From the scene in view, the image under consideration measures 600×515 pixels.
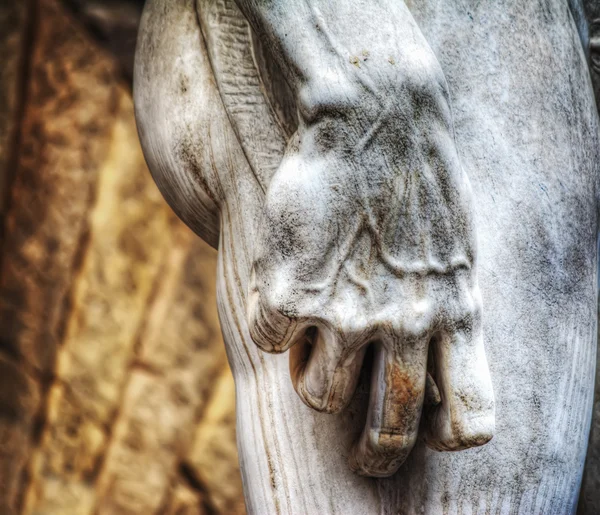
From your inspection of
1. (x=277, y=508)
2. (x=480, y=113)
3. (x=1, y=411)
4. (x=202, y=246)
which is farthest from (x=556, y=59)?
(x=1, y=411)

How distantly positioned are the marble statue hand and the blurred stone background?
4.30 feet

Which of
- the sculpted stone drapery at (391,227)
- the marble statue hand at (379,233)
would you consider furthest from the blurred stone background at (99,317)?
the marble statue hand at (379,233)

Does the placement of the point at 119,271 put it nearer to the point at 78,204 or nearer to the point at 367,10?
the point at 78,204

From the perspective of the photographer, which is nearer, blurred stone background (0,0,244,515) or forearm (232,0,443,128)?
forearm (232,0,443,128)

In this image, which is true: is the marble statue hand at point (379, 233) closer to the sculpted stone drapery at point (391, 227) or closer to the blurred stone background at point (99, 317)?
the sculpted stone drapery at point (391, 227)

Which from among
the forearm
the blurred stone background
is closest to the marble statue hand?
the forearm

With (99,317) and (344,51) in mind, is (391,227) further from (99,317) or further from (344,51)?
(99,317)

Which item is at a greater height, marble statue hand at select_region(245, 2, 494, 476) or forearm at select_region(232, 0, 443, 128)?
forearm at select_region(232, 0, 443, 128)

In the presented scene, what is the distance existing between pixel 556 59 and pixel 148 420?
1415 millimetres

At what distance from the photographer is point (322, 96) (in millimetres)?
654

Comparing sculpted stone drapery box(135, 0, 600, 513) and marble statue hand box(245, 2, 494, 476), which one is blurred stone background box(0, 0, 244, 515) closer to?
sculpted stone drapery box(135, 0, 600, 513)

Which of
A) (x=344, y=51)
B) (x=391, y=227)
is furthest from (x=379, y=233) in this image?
(x=344, y=51)

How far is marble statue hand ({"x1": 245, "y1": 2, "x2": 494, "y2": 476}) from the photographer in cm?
66

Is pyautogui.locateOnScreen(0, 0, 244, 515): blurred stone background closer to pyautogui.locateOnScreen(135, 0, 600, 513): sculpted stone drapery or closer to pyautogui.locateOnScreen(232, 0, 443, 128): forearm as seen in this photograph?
pyautogui.locateOnScreen(135, 0, 600, 513): sculpted stone drapery
